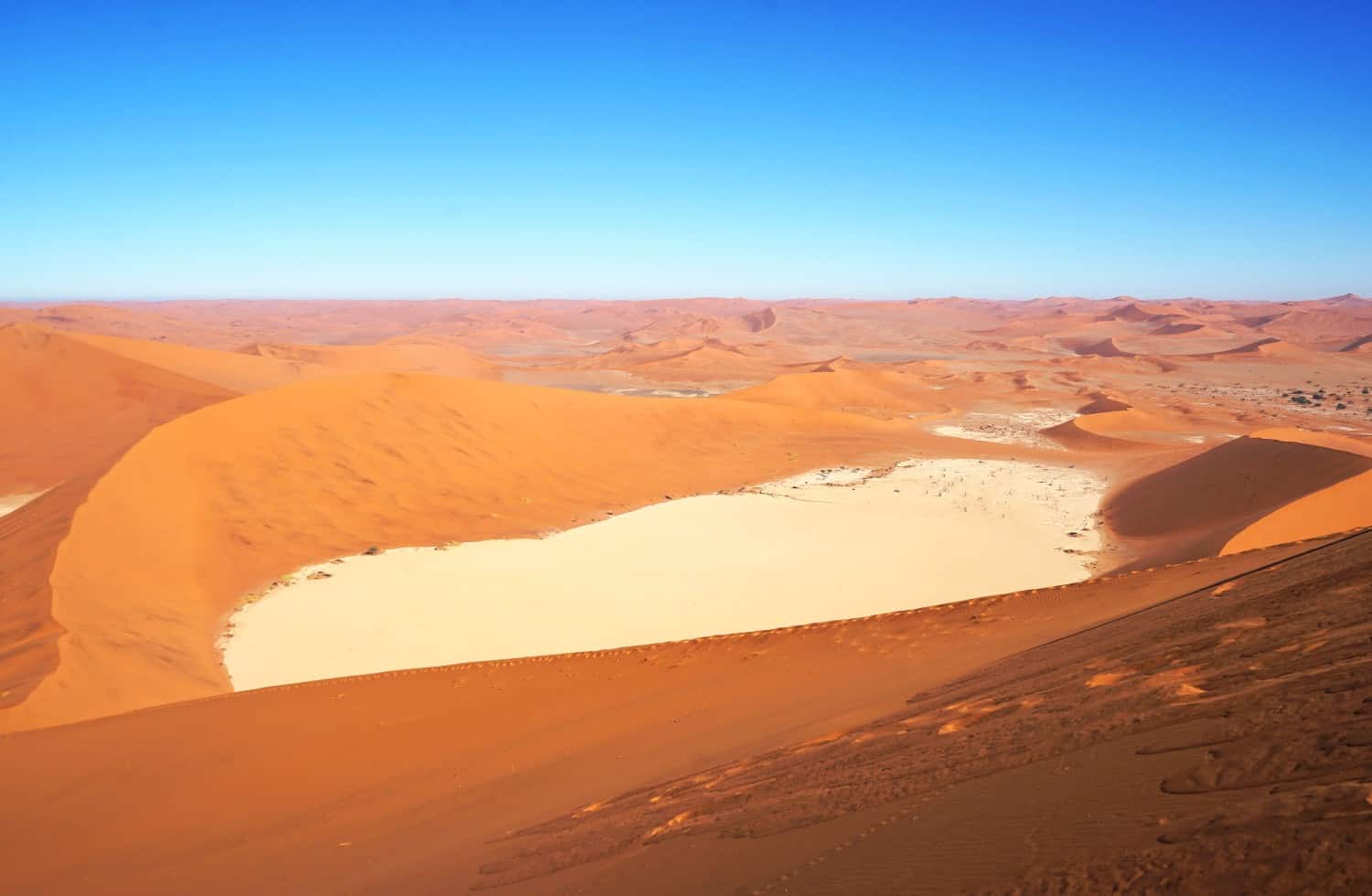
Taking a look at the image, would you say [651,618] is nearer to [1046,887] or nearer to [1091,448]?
[1046,887]

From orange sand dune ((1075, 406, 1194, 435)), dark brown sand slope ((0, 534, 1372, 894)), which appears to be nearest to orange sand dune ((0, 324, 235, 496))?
dark brown sand slope ((0, 534, 1372, 894))

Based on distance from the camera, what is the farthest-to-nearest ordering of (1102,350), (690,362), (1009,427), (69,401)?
1. (1102,350)
2. (690,362)
3. (1009,427)
4. (69,401)

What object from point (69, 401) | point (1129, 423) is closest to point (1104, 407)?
point (1129, 423)

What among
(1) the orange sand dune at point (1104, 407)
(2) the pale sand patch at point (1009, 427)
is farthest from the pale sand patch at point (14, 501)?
(1) the orange sand dune at point (1104, 407)

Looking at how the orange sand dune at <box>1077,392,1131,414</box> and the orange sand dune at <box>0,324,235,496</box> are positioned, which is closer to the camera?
the orange sand dune at <box>0,324,235,496</box>

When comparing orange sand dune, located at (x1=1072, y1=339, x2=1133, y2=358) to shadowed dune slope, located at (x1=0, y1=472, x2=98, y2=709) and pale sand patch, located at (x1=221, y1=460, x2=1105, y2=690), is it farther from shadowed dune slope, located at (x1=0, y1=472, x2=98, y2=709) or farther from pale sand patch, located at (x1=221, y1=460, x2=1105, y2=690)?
shadowed dune slope, located at (x1=0, y1=472, x2=98, y2=709)

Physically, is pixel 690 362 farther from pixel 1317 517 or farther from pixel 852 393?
pixel 1317 517
